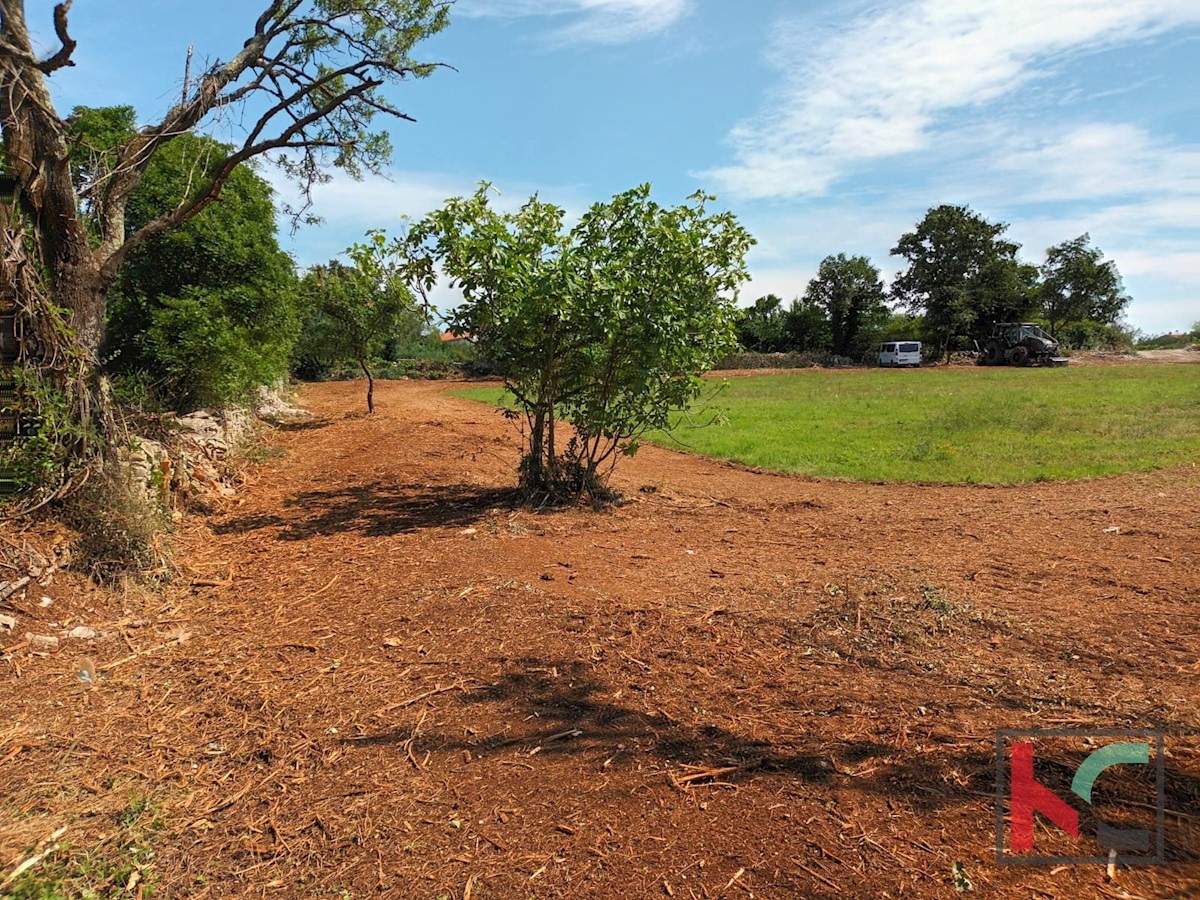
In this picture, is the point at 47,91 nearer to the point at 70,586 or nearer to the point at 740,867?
the point at 70,586

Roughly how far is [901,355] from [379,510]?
130 ft

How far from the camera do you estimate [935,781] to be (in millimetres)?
2803

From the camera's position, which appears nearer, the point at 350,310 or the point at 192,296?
the point at 192,296

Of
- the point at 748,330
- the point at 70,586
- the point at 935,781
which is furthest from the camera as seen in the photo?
the point at 748,330

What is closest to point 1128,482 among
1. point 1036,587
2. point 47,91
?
point 1036,587

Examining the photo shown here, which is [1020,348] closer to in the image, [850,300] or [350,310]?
[850,300]

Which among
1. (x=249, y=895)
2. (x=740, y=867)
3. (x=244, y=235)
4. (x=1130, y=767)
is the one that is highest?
(x=244, y=235)

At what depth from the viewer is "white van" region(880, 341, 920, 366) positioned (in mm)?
41312

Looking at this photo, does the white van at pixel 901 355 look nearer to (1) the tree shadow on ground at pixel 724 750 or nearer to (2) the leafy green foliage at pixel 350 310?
(2) the leafy green foliage at pixel 350 310

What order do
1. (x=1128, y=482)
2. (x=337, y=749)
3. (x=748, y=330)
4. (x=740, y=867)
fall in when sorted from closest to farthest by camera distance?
1. (x=740, y=867)
2. (x=337, y=749)
3. (x=1128, y=482)
4. (x=748, y=330)

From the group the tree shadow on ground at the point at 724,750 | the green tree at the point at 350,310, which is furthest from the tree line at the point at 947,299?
the tree shadow on ground at the point at 724,750

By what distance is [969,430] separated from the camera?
14484 mm

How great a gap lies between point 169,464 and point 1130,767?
8.31 metres

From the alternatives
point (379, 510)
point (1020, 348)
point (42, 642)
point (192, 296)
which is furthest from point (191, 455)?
point (1020, 348)
